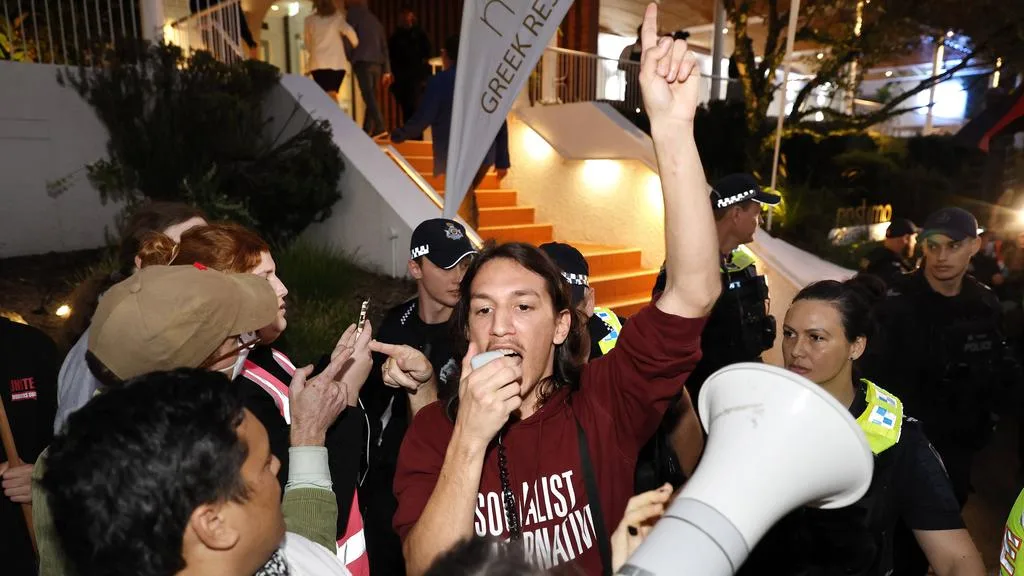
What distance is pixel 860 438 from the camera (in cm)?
131

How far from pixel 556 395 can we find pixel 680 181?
0.67 metres

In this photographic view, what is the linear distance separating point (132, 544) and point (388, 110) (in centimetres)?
1216

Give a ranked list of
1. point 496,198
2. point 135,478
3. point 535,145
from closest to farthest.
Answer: point 135,478 → point 496,198 → point 535,145

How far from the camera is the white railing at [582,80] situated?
11.4 metres

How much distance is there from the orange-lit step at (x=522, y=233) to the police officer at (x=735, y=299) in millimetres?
4774

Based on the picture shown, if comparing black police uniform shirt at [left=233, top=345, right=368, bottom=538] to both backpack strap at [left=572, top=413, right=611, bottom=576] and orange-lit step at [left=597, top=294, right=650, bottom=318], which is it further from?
orange-lit step at [left=597, top=294, right=650, bottom=318]

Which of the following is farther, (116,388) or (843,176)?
(843,176)

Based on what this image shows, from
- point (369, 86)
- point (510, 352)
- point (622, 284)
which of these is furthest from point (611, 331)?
point (369, 86)

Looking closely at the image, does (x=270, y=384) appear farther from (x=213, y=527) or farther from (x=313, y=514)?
(x=213, y=527)

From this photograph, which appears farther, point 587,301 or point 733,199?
point 733,199

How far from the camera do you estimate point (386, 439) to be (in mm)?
2996

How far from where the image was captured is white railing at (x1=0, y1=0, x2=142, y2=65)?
6.66 m

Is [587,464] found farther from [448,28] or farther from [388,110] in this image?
[448,28]

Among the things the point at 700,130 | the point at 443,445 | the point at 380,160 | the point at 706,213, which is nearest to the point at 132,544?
the point at 443,445
